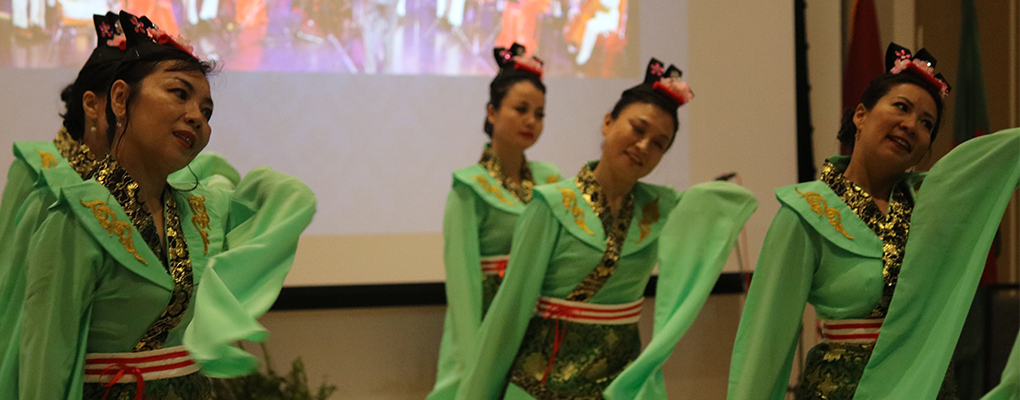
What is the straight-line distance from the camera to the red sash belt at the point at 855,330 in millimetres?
1685

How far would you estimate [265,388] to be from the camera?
10.4 ft

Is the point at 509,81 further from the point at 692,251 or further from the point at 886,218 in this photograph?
the point at 886,218

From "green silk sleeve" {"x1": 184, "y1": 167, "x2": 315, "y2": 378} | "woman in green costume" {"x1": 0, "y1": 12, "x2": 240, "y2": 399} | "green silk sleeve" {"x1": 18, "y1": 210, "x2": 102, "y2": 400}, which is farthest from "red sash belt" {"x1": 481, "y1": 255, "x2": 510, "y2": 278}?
"green silk sleeve" {"x1": 18, "y1": 210, "x2": 102, "y2": 400}

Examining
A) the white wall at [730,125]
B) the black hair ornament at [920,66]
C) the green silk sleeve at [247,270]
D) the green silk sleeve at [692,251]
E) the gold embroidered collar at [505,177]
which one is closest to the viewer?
the green silk sleeve at [247,270]

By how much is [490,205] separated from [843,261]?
137cm

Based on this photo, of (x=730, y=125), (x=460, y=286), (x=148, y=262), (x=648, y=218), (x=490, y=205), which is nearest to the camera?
(x=148, y=262)

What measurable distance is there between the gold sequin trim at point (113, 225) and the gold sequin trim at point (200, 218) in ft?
0.51

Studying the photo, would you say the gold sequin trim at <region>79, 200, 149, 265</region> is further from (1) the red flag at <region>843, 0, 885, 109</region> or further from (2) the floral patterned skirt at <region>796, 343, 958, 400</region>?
(1) the red flag at <region>843, 0, 885, 109</region>

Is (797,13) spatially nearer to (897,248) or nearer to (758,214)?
(758,214)

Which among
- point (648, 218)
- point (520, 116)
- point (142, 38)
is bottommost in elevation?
point (648, 218)

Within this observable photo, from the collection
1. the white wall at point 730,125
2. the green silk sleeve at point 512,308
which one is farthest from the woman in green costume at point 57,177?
the white wall at point 730,125

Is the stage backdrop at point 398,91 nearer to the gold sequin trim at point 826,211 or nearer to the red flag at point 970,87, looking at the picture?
the red flag at point 970,87

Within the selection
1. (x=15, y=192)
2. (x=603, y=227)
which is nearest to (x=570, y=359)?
(x=603, y=227)

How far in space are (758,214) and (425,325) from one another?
1.58 meters
